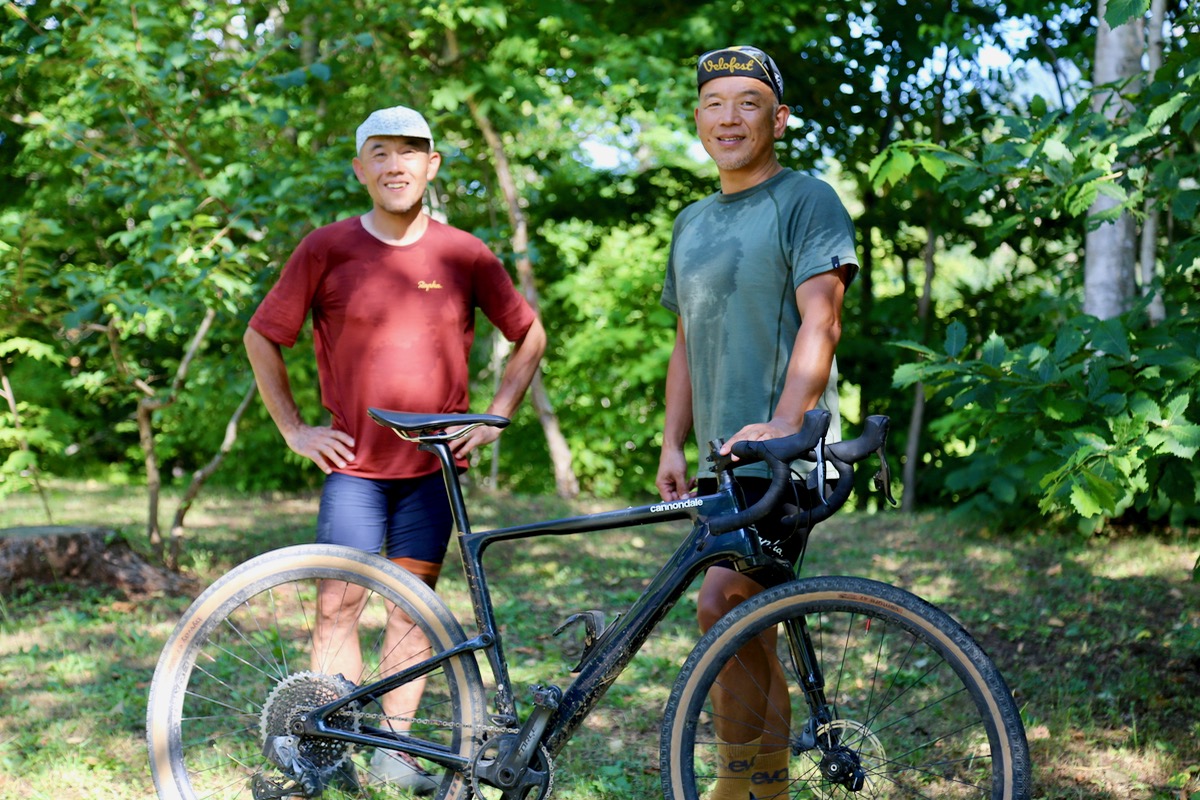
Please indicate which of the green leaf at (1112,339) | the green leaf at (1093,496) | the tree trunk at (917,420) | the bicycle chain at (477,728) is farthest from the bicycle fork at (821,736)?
the tree trunk at (917,420)

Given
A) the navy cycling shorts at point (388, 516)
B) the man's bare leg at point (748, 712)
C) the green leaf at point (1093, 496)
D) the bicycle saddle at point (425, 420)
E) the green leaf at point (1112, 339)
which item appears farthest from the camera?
the green leaf at point (1112, 339)

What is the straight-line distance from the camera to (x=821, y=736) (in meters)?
2.42

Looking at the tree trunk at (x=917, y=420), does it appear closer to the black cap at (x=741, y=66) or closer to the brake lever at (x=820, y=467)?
the black cap at (x=741, y=66)

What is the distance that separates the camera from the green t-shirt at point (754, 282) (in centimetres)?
262

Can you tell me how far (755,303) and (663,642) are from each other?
261 centimetres

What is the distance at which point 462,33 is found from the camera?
315 inches

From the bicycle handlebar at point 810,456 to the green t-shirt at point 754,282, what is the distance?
0.21 metres

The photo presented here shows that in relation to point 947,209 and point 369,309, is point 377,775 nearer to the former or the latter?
point 369,309

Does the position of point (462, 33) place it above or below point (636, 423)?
above

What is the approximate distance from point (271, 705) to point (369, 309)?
1.12m

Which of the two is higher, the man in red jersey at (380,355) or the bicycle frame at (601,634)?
the man in red jersey at (380,355)

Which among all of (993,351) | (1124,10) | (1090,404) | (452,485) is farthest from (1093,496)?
(452,485)

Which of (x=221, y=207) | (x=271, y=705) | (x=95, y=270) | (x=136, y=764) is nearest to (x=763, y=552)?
(x=271, y=705)

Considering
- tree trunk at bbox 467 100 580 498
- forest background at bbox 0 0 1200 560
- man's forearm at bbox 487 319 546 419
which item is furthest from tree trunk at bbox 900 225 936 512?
man's forearm at bbox 487 319 546 419
